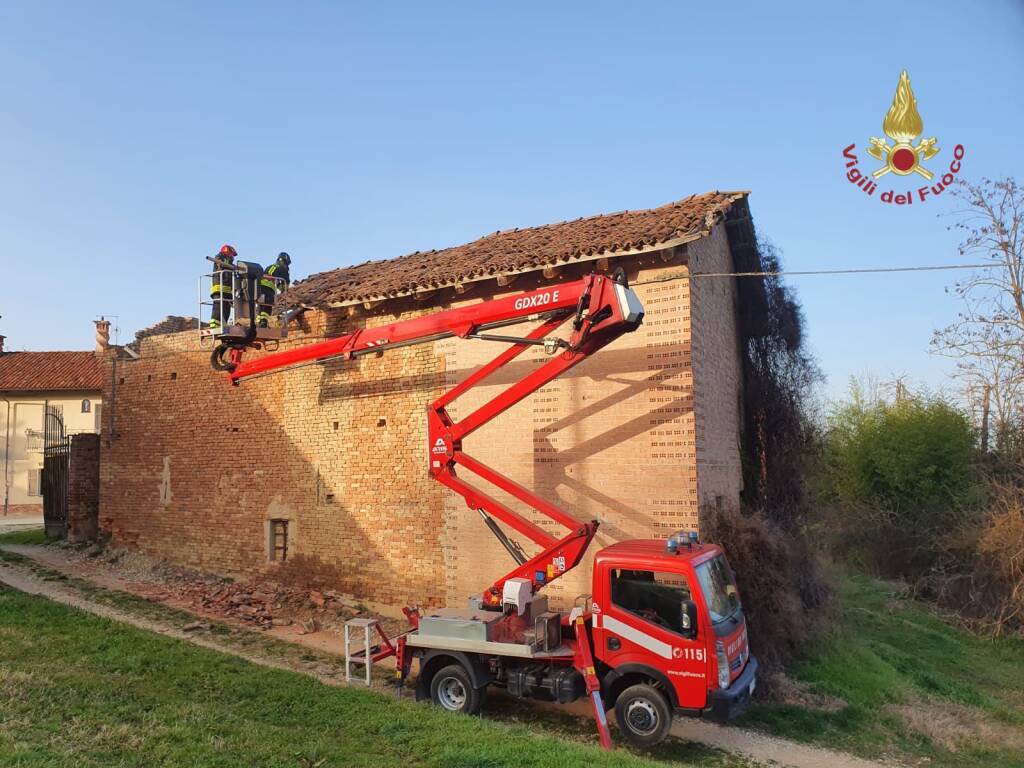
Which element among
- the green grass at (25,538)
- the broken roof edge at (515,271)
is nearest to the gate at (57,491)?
the green grass at (25,538)

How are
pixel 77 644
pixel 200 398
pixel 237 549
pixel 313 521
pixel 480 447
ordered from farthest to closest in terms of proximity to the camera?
1. pixel 200 398
2. pixel 237 549
3. pixel 313 521
4. pixel 480 447
5. pixel 77 644

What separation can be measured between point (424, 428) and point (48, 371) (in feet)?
A: 101

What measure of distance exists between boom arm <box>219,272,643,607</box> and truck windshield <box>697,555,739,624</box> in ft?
4.01

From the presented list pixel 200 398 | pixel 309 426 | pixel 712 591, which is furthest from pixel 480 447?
pixel 200 398

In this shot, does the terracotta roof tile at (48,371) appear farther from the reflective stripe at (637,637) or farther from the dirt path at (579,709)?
the reflective stripe at (637,637)

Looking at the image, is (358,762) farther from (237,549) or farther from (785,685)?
(237,549)

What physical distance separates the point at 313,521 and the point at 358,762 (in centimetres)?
756

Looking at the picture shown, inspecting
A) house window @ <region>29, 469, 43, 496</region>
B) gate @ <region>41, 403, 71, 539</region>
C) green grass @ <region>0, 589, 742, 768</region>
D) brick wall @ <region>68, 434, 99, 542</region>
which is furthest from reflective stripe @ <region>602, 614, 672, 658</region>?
house window @ <region>29, 469, 43, 496</region>

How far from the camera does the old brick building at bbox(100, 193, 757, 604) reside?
973 cm

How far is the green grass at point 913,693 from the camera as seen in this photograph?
794cm

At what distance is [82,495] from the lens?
17.4 m

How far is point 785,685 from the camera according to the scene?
8.88 metres

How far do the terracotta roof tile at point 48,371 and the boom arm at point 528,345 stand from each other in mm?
28696

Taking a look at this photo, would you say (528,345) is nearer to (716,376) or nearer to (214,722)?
(716,376)
